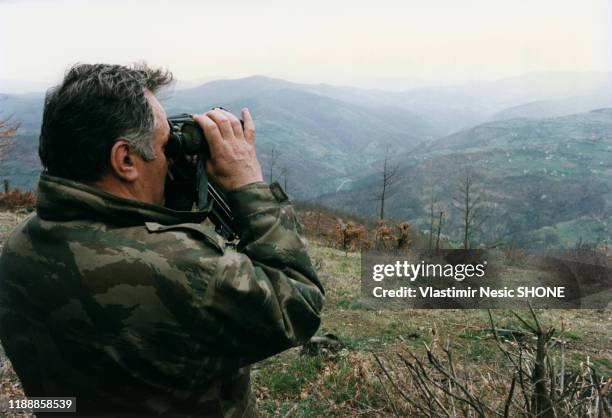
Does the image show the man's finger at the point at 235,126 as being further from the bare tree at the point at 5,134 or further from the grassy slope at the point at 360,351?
the bare tree at the point at 5,134

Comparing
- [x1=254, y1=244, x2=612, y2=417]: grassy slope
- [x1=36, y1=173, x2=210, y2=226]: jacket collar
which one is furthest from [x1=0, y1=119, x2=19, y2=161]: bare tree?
[x1=36, y1=173, x2=210, y2=226]: jacket collar

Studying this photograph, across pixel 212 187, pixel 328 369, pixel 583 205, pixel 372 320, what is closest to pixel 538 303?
pixel 372 320

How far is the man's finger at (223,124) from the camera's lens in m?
1.70

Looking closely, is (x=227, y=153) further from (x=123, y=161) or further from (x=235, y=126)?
(x=123, y=161)

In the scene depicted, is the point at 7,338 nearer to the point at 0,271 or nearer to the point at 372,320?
A: the point at 0,271

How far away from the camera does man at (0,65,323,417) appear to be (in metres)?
1.46

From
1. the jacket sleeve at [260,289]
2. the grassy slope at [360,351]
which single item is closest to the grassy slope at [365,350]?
the grassy slope at [360,351]

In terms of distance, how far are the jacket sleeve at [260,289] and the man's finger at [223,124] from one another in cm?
18

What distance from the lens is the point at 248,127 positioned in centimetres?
177

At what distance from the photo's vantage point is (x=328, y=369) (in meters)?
5.95

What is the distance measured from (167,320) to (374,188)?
17107 cm

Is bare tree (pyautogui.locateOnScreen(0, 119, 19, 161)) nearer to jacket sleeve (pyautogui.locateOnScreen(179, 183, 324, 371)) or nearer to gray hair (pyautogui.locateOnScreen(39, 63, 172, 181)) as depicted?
gray hair (pyautogui.locateOnScreen(39, 63, 172, 181))

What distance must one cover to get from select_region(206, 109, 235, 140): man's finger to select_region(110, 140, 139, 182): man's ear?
0.94 feet

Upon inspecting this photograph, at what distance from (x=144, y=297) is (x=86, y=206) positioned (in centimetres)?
30
